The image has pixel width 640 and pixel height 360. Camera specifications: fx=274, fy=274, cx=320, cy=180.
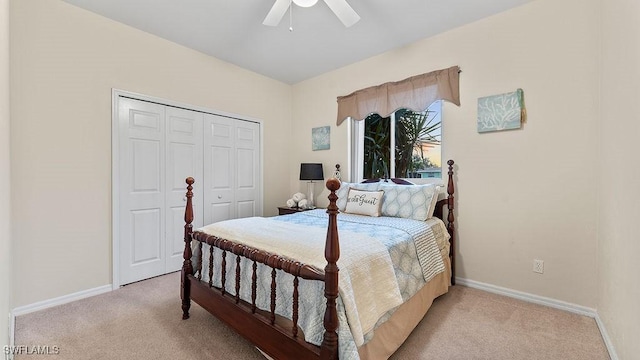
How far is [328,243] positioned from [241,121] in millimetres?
3046

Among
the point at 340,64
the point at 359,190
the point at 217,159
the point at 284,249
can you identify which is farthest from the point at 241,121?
the point at 284,249

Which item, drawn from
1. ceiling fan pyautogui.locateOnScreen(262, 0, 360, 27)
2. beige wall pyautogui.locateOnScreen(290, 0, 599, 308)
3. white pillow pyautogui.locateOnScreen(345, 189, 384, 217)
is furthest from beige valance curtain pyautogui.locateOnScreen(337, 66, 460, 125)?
ceiling fan pyautogui.locateOnScreen(262, 0, 360, 27)

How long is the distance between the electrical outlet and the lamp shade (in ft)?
8.25

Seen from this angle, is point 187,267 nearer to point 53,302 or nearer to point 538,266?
point 53,302

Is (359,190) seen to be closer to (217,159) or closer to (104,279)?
(217,159)

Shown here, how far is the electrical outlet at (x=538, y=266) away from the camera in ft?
7.89

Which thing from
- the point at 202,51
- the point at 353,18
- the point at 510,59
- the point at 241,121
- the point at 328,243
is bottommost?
the point at 328,243

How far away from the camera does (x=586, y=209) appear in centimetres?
223

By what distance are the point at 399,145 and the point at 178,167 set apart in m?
2.69

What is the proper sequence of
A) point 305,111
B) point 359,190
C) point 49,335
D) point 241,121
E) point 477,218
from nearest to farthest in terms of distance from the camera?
point 49,335 < point 477,218 < point 359,190 < point 241,121 < point 305,111

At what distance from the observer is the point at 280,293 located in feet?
5.04

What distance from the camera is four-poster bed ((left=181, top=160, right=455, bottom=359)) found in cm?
126

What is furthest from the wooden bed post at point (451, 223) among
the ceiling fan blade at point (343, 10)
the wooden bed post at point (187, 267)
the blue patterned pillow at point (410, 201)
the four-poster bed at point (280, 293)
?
the wooden bed post at point (187, 267)

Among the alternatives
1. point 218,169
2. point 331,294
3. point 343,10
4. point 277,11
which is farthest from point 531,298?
point 218,169
